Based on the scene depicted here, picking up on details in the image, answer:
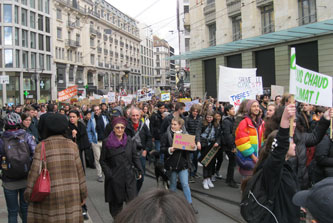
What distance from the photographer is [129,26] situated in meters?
78.2

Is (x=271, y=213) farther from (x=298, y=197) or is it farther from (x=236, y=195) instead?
(x=236, y=195)

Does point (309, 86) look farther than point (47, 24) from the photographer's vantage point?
No

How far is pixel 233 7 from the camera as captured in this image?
84.6 ft

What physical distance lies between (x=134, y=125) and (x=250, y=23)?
65.3 feet

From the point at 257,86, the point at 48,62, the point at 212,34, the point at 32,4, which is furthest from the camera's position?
the point at 48,62

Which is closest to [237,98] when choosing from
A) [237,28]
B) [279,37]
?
[279,37]

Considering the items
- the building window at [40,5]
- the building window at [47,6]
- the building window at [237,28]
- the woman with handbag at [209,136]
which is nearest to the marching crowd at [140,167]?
the woman with handbag at [209,136]

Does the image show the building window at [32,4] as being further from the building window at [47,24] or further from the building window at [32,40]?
the building window at [32,40]

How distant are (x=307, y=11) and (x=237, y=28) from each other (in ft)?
23.0

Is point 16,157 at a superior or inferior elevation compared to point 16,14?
inferior

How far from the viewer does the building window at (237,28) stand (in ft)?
84.5

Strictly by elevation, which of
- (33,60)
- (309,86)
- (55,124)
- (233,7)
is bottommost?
(55,124)

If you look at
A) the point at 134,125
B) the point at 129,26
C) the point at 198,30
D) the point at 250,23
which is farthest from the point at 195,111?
the point at 129,26

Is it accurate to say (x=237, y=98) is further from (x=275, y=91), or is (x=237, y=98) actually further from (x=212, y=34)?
(x=212, y=34)
